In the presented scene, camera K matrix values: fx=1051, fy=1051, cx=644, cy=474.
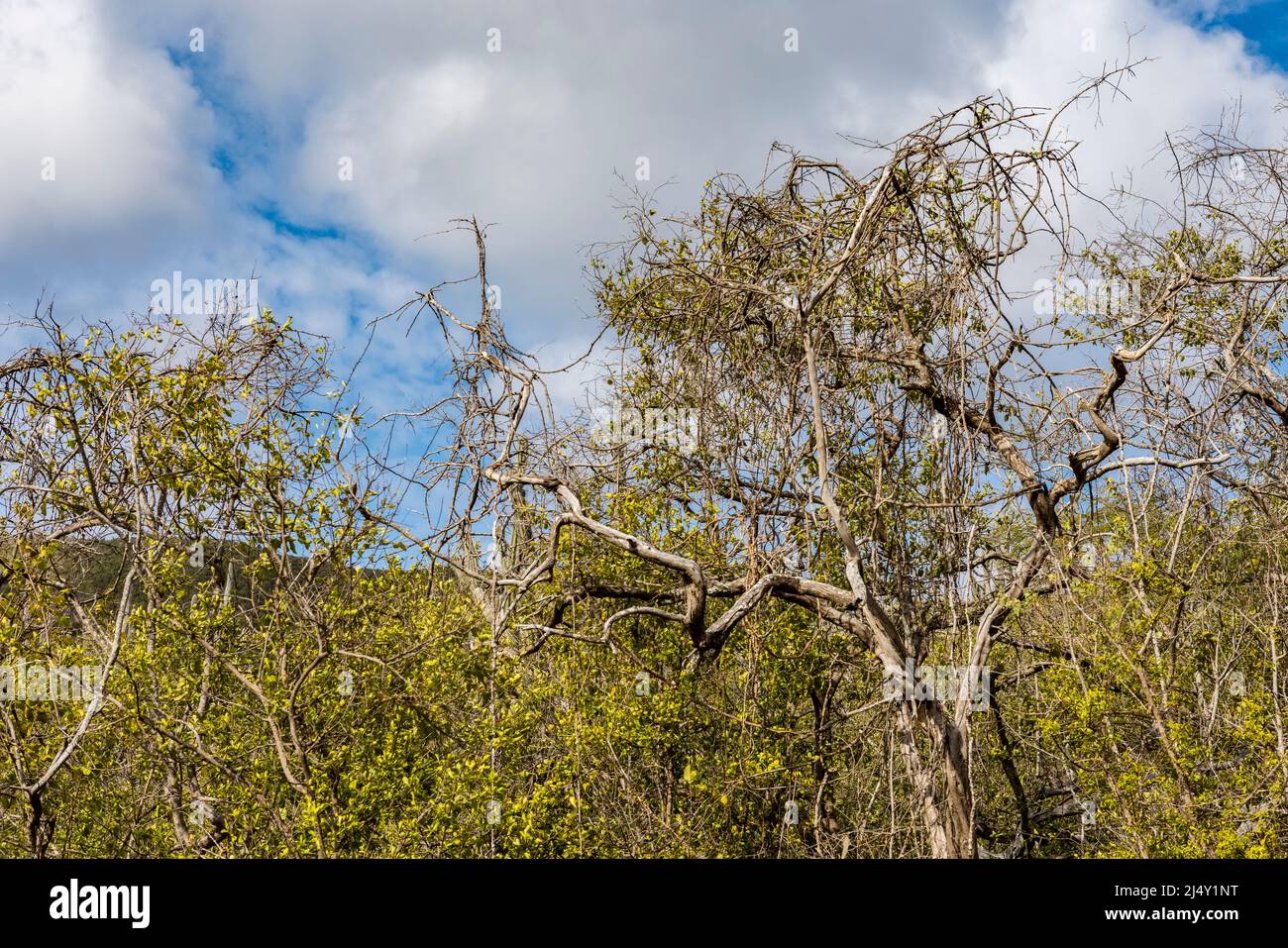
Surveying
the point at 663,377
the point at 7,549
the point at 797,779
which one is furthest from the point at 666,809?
the point at 7,549

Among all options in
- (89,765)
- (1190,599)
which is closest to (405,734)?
(89,765)

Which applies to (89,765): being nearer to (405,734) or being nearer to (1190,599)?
(405,734)

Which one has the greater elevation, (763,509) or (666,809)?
(763,509)

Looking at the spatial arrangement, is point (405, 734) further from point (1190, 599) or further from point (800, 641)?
point (1190, 599)

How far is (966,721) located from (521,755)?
→ 2.65 meters

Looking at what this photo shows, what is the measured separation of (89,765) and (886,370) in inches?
222
